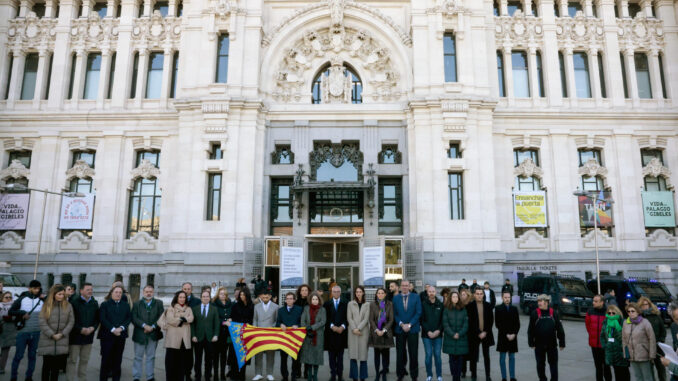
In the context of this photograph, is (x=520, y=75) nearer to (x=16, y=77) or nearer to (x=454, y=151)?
(x=454, y=151)

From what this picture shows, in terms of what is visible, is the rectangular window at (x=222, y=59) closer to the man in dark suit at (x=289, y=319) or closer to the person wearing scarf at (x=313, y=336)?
the man in dark suit at (x=289, y=319)

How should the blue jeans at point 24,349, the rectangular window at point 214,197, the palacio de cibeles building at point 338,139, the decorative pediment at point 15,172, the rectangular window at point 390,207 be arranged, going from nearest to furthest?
the blue jeans at point 24,349 → the palacio de cibeles building at point 338,139 → the rectangular window at point 214,197 → the rectangular window at point 390,207 → the decorative pediment at point 15,172

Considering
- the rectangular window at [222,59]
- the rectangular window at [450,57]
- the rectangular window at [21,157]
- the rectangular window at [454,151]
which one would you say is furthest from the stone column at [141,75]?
the rectangular window at [454,151]

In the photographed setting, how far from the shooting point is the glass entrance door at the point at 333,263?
2589cm

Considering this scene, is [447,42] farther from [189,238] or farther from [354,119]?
[189,238]

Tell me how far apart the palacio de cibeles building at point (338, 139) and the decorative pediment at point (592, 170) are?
0.47 feet

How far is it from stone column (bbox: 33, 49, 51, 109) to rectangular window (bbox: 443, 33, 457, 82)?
2702 centimetres

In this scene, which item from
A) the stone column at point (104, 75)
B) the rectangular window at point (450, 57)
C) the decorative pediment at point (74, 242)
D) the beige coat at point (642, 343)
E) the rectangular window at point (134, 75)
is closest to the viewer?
the beige coat at point (642, 343)

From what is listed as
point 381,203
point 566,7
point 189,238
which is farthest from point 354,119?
point 566,7

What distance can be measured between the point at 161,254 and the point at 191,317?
62.5ft

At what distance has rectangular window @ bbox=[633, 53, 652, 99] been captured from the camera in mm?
30688

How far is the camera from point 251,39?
28688 mm

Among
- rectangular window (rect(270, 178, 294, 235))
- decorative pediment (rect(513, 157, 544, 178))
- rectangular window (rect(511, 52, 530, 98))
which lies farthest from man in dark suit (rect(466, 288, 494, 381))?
rectangular window (rect(511, 52, 530, 98))

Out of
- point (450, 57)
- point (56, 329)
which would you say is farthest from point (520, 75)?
point (56, 329)
